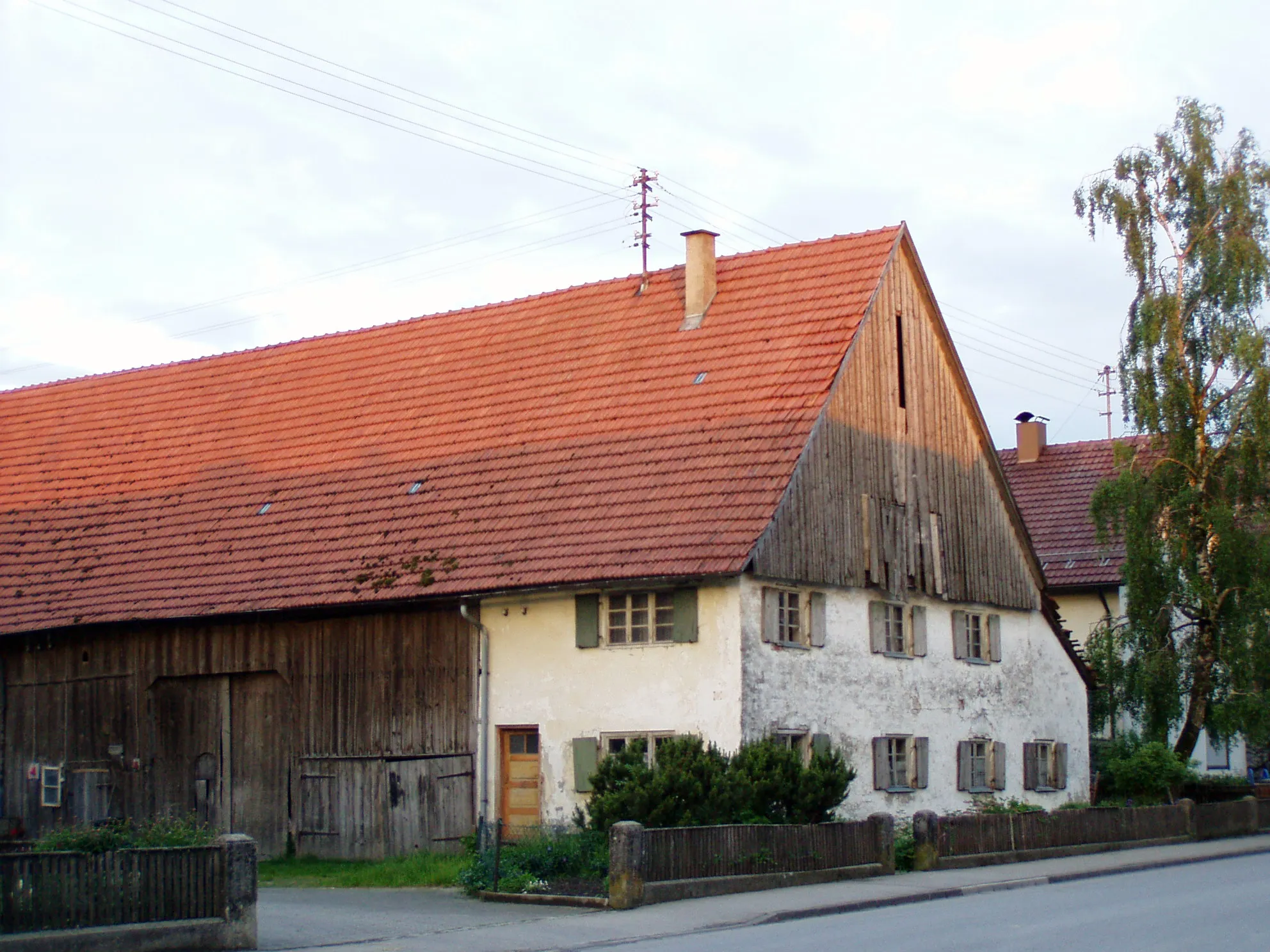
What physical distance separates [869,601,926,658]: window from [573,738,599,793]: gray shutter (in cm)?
521

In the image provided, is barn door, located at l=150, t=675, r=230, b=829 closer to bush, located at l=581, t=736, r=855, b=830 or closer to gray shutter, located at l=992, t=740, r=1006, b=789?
bush, located at l=581, t=736, r=855, b=830

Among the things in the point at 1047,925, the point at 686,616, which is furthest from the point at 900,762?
the point at 1047,925

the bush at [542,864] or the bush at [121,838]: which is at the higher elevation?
the bush at [121,838]

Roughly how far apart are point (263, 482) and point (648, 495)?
882 centimetres

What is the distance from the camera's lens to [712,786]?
67.7 ft

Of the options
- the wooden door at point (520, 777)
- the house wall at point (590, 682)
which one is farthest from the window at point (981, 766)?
the wooden door at point (520, 777)

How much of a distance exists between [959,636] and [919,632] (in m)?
1.53

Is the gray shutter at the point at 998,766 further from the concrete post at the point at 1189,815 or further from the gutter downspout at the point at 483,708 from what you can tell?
the gutter downspout at the point at 483,708

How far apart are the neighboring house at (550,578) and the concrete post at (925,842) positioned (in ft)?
8.35

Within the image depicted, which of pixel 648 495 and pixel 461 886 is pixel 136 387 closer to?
pixel 648 495

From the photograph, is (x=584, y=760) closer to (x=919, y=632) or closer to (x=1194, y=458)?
(x=919, y=632)

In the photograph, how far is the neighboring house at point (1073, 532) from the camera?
A: 40094 millimetres

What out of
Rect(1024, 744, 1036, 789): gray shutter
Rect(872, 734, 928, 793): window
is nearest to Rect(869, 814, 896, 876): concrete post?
Rect(872, 734, 928, 793): window

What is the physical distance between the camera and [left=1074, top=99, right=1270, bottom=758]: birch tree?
3159 cm
